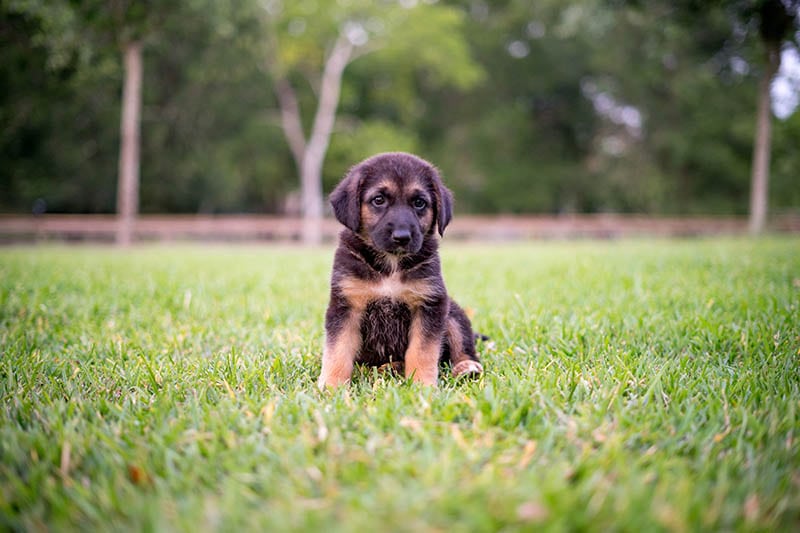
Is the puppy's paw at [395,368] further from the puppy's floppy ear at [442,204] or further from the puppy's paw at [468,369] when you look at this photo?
the puppy's floppy ear at [442,204]

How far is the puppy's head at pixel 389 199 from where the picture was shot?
11.1 ft

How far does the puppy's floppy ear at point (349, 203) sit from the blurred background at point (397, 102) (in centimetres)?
1560

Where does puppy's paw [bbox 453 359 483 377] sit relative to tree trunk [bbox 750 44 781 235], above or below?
below

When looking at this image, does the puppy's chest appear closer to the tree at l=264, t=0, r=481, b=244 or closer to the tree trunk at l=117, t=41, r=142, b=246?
the tree trunk at l=117, t=41, r=142, b=246

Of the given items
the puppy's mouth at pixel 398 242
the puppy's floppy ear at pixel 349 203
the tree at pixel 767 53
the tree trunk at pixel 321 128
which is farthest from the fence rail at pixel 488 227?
the puppy's mouth at pixel 398 242

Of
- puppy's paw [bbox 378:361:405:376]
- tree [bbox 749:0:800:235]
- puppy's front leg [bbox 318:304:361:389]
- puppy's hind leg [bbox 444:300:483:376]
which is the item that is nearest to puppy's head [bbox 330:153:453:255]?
puppy's front leg [bbox 318:304:361:389]

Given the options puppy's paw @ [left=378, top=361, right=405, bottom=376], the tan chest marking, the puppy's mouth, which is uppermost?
the puppy's mouth

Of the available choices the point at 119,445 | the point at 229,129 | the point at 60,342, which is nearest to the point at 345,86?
the point at 229,129

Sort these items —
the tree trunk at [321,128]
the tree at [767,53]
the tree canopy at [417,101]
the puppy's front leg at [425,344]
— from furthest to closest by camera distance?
the tree trunk at [321,128]
the tree canopy at [417,101]
the tree at [767,53]
the puppy's front leg at [425,344]

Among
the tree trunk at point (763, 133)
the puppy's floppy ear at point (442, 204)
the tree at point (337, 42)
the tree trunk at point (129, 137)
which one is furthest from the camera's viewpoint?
the tree at point (337, 42)

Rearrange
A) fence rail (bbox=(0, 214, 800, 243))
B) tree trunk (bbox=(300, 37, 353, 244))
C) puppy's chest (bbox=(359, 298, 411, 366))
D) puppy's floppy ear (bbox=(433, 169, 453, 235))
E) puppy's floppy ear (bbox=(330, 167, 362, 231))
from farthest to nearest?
1. tree trunk (bbox=(300, 37, 353, 244))
2. fence rail (bbox=(0, 214, 800, 243))
3. puppy's floppy ear (bbox=(433, 169, 453, 235))
4. puppy's floppy ear (bbox=(330, 167, 362, 231))
5. puppy's chest (bbox=(359, 298, 411, 366))

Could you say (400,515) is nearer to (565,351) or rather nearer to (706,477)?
(706,477)

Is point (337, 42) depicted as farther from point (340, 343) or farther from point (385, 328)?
point (340, 343)

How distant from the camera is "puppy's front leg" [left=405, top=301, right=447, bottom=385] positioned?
10.3 feet
